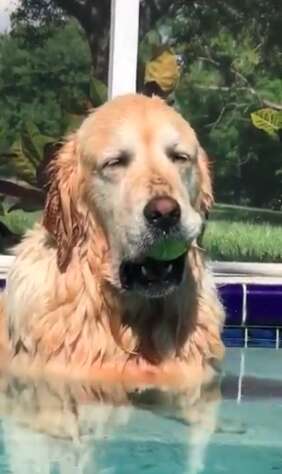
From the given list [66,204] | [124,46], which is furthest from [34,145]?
[66,204]

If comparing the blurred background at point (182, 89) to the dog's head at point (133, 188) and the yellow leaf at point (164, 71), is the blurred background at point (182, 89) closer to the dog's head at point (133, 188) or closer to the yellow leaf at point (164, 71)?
the yellow leaf at point (164, 71)

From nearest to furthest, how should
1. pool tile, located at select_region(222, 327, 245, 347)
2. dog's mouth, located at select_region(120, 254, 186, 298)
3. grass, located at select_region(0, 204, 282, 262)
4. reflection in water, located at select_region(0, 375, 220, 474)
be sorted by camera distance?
reflection in water, located at select_region(0, 375, 220, 474) → dog's mouth, located at select_region(120, 254, 186, 298) → pool tile, located at select_region(222, 327, 245, 347) → grass, located at select_region(0, 204, 282, 262)

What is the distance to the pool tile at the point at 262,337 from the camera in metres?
6.26

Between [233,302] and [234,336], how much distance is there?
16 cm

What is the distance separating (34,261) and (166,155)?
68 centimetres

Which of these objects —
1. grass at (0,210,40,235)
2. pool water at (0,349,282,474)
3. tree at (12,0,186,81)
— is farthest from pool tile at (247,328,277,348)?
tree at (12,0,186,81)

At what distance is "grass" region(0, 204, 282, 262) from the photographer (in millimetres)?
7773

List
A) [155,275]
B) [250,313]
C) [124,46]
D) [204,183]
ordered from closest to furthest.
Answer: [155,275] < [204,183] < [250,313] < [124,46]

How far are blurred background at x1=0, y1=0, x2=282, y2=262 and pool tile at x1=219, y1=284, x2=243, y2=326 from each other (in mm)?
1463

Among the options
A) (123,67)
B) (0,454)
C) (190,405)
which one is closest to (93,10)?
(123,67)

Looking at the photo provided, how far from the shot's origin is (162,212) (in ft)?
12.6

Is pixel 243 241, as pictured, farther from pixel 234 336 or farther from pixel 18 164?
pixel 234 336

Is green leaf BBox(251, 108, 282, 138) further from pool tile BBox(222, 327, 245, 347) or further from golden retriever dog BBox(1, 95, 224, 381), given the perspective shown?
golden retriever dog BBox(1, 95, 224, 381)

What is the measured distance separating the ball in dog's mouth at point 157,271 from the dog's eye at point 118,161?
0.31 m
